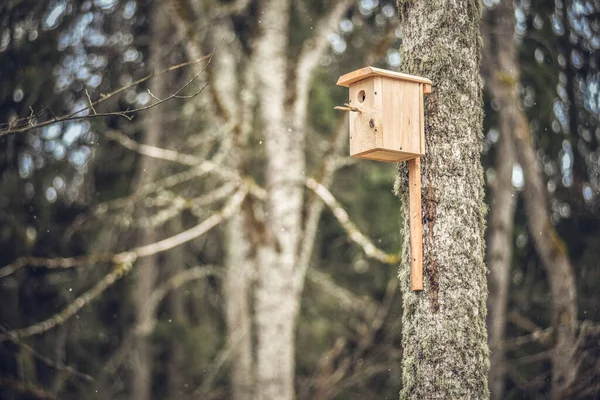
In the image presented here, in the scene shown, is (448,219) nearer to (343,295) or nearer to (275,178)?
(275,178)

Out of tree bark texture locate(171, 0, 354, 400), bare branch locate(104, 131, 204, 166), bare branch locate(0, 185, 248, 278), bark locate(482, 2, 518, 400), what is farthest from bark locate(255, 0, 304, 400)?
bark locate(482, 2, 518, 400)

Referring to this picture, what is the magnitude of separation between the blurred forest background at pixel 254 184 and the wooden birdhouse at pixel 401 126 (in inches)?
100

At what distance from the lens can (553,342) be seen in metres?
8.30

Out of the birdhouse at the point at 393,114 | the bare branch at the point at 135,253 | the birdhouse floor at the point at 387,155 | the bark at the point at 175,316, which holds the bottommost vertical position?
the bark at the point at 175,316

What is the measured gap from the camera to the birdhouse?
398 cm

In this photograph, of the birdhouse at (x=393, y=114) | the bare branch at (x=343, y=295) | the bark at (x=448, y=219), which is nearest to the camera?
the bark at (x=448, y=219)

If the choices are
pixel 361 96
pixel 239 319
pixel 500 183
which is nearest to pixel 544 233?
pixel 500 183

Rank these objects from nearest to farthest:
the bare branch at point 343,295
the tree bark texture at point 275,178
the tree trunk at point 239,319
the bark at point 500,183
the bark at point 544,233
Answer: the bark at point 544,233, the tree bark texture at point 275,178, the bark at point 500,183, the bare branch at point 343,295, the tree trunk at point 239,319

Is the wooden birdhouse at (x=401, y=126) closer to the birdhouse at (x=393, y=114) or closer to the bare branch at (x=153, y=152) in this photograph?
the birdhouse at (x=393, y=114)

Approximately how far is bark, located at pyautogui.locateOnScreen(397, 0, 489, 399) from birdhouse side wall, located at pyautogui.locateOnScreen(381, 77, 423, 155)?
0.08m

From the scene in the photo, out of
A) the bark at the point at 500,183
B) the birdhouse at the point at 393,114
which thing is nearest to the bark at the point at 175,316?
the bark at the point at 500,183

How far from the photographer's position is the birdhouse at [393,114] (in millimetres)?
3980

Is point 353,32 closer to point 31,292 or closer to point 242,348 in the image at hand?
point 242,348

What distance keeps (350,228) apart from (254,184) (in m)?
1.30
